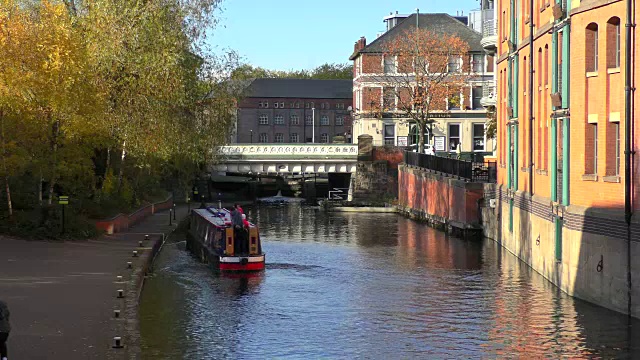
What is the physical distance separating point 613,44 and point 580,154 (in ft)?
11.0

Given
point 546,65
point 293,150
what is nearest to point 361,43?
point 293,150

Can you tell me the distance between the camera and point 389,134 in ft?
314

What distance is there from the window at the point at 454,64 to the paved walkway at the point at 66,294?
5420 cm

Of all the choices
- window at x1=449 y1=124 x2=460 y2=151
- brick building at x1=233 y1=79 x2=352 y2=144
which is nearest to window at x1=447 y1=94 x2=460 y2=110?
window at x1=449 y1=124 x2=460 y2=151

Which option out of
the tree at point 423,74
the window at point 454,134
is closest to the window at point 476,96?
the tree at point 423,74

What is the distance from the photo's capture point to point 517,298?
102 ft

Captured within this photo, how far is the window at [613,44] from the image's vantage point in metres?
27.6

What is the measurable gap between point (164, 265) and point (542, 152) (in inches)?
574

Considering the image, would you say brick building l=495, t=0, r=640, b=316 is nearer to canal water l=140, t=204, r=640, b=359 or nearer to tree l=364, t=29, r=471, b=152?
canal water l=140, t=204, r=640, b=359

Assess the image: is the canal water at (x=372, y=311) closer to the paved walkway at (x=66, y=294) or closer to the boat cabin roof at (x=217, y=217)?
the paved walkway at (x=66, y=294)

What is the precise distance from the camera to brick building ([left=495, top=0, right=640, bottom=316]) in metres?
26.7

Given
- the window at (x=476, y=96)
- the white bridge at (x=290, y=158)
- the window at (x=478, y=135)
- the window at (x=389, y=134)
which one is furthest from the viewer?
the window at (x=389, y=134)

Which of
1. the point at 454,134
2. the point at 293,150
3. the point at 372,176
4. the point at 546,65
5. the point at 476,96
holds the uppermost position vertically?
the point at 476,96

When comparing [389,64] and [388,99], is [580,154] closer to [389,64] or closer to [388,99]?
[388,99]
